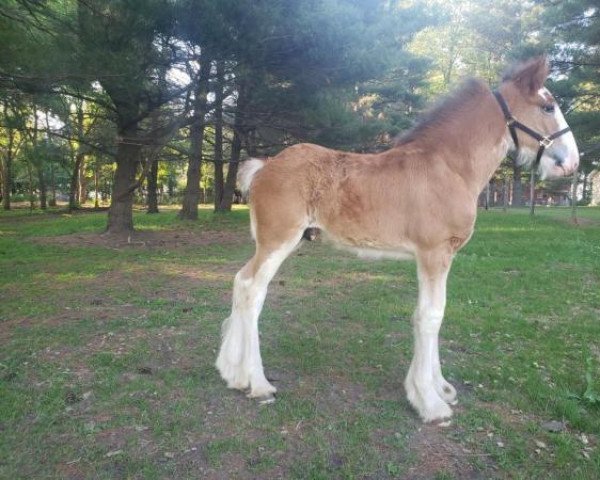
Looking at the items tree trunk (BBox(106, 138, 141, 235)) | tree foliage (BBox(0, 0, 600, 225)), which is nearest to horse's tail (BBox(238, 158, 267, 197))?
tree foliage (BBox(0, 0, 600, 225))

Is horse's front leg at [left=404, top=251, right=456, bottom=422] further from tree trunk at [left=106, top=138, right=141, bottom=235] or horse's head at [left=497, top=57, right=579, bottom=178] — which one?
tree trunk at [left=106, top=138, right=141, bottom=235]

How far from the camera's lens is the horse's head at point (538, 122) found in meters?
3.46

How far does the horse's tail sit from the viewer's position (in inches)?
150

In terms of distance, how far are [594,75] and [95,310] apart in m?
15.7

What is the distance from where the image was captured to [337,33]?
8750 mm

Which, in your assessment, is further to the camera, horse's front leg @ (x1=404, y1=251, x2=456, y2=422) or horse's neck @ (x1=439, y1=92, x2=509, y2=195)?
horse's neck @ (x1=439, y1=92, x2=509, y2=195)

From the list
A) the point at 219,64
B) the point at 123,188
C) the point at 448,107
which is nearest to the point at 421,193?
the point at 448,107

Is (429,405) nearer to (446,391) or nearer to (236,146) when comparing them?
(446,391)

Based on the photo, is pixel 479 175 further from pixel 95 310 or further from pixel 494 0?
pixel 494 0

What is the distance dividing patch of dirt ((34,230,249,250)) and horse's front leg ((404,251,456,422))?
8.63 m

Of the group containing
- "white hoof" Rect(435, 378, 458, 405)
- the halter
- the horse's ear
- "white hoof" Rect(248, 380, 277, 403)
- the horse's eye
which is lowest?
"white hoof" Rect(248, 380, 277, 403)

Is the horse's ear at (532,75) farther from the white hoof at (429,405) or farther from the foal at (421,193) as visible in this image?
the white hoof at (429,405)

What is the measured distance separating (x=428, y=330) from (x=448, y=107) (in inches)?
66.1

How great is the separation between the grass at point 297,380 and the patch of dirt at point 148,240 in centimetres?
341
